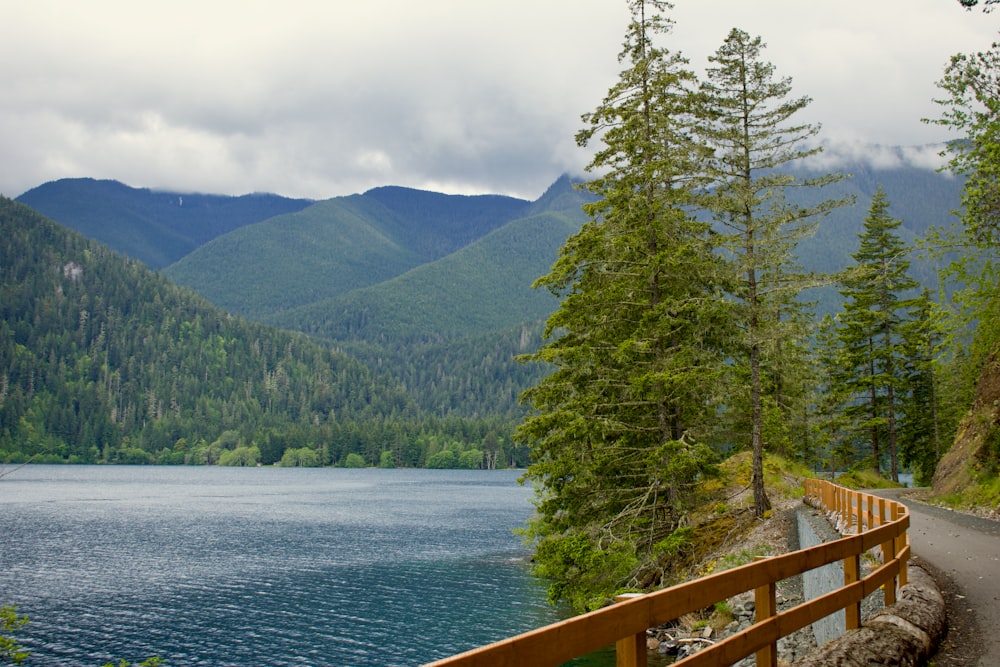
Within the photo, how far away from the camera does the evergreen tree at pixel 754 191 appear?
22969 millimetres

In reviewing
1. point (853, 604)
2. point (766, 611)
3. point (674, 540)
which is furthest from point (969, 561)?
point (766, 611)

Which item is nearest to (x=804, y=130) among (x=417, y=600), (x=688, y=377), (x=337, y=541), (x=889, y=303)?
(x=688, y=377)

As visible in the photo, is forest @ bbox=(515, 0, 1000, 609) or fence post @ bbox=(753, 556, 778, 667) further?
forest @ bbox=(515, 0, 1000, 609)

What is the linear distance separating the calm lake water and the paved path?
10.3m

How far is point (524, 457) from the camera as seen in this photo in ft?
648

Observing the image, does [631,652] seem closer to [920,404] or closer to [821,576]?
[821,576]

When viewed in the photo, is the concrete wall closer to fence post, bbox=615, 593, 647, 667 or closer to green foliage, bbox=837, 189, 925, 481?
fence post, bbox=615, 593, 647, 667

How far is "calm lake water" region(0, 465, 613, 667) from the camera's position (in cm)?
2823

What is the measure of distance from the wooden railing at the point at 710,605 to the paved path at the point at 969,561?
3.49 ft

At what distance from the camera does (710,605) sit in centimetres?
661

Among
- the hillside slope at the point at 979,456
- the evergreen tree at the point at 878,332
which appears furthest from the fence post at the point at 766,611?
the evergreen tree at the point at 878,332

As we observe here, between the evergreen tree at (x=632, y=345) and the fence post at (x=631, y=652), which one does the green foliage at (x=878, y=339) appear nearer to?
the evergreen tree at (x=632, y=345)

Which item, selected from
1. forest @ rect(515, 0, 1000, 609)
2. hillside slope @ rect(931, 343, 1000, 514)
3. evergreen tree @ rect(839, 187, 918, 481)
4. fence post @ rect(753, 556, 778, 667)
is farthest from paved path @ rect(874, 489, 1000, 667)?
evergreen tree @ rect(839, 187, 918, 481)

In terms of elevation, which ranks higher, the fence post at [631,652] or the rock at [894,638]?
the fence post at [631,652]
